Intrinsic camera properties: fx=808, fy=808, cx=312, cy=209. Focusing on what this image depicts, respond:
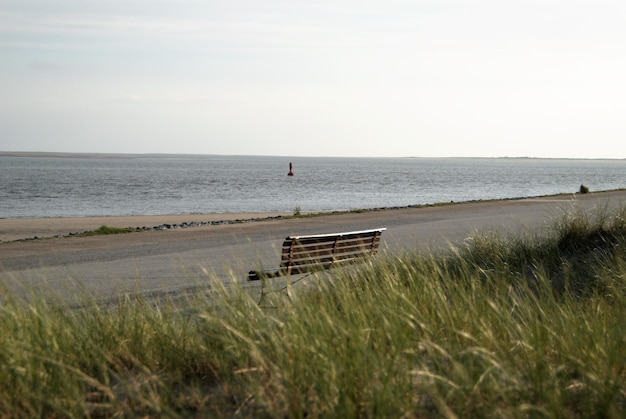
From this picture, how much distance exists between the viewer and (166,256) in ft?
44.3

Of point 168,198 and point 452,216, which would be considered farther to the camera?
point 168,198

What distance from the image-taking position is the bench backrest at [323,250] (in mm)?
8031

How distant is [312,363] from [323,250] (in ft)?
15.1

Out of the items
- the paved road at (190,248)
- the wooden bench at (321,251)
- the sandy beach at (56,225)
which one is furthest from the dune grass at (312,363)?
the sandy beach at (56,225)

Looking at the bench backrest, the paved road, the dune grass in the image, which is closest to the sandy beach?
the paved road

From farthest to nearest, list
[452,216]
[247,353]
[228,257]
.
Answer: [452,216] → [228,257] → [247,353]

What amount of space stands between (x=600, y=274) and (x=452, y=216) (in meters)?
14.3

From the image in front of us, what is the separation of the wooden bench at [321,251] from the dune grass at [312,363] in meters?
2.42

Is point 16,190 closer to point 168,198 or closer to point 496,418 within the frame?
point 168,198

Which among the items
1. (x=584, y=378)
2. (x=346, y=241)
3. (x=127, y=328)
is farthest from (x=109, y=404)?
(x=346, y=241)

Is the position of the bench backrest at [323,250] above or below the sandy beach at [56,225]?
above

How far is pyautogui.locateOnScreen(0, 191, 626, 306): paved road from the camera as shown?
10.3 meters

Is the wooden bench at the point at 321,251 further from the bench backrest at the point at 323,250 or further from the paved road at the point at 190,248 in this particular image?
the paved road at the point at 190,248

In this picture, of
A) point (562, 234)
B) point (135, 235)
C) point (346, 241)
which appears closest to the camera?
point (346, 241)
